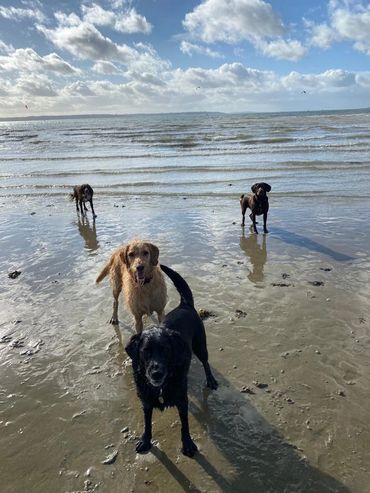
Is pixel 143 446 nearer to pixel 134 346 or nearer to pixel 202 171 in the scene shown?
pixel 134 346

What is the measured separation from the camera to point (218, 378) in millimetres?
4438

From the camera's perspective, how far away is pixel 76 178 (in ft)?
65.8

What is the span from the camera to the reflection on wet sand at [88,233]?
30.9 feet

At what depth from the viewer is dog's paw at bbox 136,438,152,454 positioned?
3.51 metres

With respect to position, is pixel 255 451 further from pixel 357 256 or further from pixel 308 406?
pixel 357 256

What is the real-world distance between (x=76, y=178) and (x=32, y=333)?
617 inches

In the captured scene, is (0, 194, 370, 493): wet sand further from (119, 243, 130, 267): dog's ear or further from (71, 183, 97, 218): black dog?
(71, 183, 97, 218): black dog

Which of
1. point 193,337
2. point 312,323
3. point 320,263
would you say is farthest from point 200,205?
point 193,337

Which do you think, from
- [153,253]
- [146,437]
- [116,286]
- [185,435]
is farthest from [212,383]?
[116,286]

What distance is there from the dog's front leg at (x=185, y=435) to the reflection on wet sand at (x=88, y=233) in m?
6.20

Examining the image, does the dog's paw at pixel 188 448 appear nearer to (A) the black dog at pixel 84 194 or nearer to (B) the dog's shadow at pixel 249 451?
(B) the dog's shadow at pixel 249 451

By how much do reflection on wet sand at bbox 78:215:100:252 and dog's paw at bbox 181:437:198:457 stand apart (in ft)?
20.5

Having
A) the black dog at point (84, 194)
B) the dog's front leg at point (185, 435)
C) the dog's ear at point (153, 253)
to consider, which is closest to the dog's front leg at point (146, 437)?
the dog's front leg at point (185, 435)

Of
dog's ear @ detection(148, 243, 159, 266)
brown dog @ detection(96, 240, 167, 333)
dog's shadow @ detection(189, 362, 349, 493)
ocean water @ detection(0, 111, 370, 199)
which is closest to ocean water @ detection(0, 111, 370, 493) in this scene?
dog's shadow @ detection(189, 362, 349, 493)
